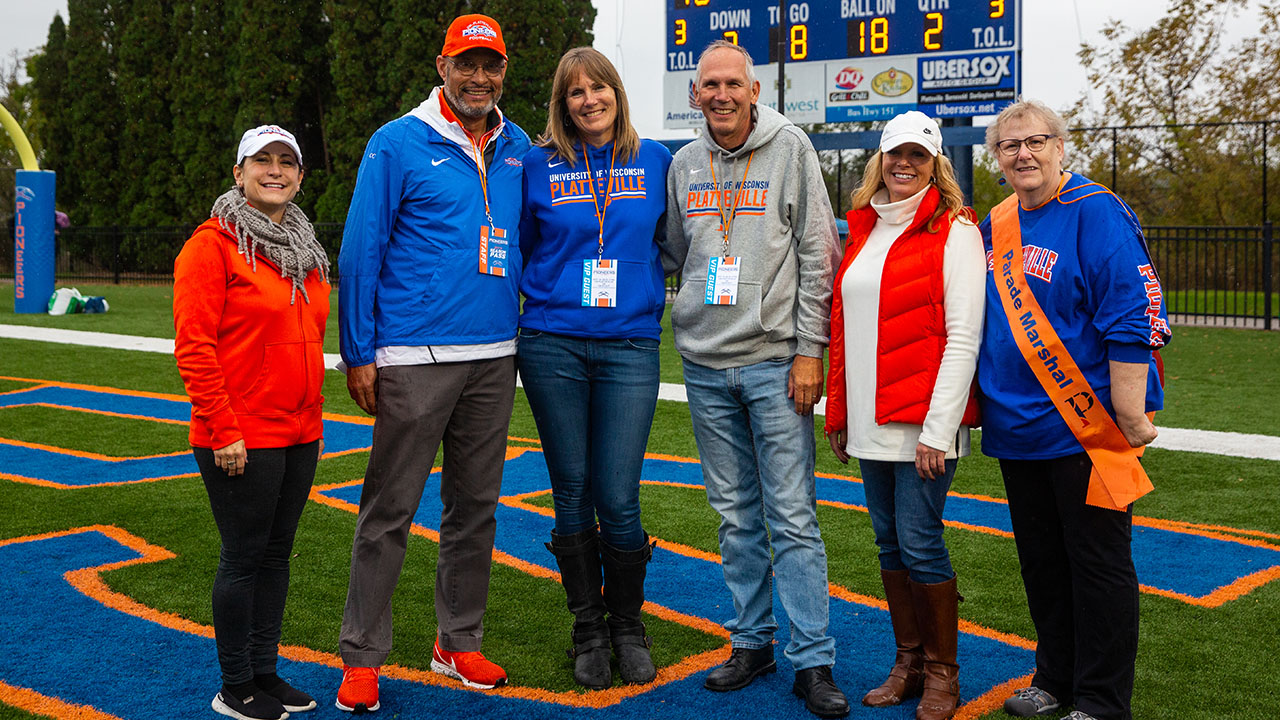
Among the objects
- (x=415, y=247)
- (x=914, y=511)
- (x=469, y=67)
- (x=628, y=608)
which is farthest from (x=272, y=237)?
(x=914, y=511)

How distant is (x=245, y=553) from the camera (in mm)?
3289

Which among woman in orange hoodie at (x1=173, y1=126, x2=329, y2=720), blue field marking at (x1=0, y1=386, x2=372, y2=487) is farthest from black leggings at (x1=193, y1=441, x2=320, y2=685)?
blue field marking at (x1=0, y1=386, x2=372, y2=487)

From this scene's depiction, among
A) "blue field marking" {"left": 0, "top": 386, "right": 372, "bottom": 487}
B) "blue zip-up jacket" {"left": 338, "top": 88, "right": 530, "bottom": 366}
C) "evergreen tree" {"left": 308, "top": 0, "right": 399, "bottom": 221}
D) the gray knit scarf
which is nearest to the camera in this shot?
the gray knit scarf

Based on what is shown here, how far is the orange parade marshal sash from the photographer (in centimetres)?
301

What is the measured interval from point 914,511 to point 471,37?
6.75 ft

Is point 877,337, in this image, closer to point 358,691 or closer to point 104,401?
point 358,691

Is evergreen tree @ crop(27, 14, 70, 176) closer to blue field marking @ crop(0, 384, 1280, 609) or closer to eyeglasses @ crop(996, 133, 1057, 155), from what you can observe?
blue field marking @ crop(0, 384, 1280, 609)

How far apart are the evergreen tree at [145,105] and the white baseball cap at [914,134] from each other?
102 feet

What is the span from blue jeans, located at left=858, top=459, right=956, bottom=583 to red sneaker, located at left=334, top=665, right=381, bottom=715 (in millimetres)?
1687

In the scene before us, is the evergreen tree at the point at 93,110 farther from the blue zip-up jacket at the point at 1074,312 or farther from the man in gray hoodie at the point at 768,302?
the blue zip-up jacket at the point at 1074,312

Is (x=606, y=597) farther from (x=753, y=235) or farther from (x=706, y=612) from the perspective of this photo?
(x=753, y=235)

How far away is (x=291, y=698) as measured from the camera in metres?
3.42

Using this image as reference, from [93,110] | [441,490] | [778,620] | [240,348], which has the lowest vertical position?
[778,620]

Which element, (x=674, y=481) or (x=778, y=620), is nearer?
(x=778, y=620)
